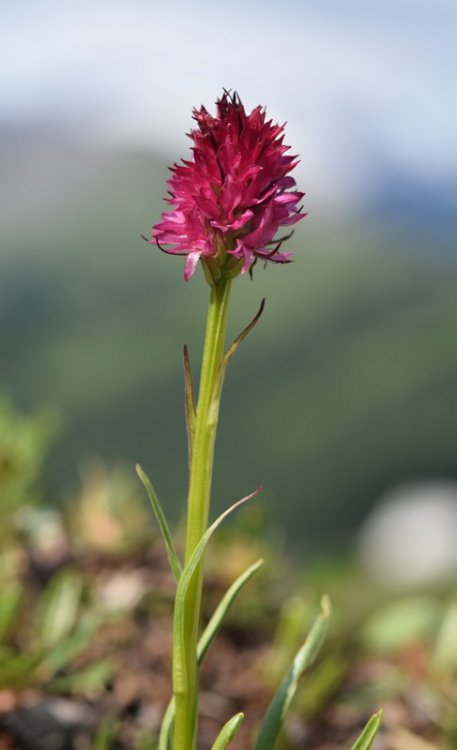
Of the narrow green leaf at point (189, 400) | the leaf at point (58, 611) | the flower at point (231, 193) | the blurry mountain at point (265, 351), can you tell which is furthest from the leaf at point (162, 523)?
the blurry mountain at point (265, 351)

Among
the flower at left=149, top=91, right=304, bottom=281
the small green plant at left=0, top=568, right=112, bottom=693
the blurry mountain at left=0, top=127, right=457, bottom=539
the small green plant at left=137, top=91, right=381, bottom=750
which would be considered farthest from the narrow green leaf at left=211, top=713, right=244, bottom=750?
the blurry mountain at left=0, top=127, right=457, bottom=539

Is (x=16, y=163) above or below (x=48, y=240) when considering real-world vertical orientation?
above

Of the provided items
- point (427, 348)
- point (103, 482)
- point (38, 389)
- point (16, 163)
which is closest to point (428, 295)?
point (427, 348)

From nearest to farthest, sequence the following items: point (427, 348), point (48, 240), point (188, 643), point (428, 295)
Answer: point (188, 643) → point (427, 348) → point (428, 295) → point (48, 240)

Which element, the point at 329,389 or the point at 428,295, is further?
the point at 428,295

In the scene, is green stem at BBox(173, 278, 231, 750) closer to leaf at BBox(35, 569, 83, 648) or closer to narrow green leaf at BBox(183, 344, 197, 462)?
narrow green leaf at BBox(183, 344, 197, 462)

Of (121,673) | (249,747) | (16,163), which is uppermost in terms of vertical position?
(16,163)

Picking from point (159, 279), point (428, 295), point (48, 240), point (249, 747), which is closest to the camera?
point (249, 747)

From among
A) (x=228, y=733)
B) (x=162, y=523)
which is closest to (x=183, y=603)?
(x=162, y=523)

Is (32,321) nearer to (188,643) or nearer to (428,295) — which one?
(428,295)
